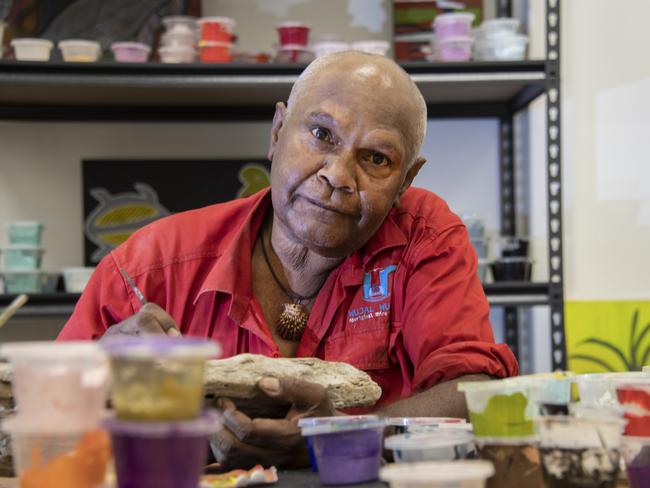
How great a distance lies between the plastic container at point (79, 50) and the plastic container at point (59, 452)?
6.97 ft

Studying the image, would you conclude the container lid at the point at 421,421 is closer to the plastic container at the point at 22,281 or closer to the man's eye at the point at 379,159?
the man's eye at the point at 379,159

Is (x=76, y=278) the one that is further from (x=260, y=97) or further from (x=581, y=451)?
(x=581, y=451)

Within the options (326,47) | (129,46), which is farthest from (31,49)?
(326,47)

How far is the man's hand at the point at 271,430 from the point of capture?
118cm

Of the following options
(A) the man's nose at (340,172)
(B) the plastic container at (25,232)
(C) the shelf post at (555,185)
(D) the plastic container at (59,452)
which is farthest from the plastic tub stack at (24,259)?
(D) the plastic container at (59,452)

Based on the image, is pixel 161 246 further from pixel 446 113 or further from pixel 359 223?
pixel 446 113

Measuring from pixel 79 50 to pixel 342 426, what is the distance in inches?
76.8

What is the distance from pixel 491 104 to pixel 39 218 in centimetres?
150

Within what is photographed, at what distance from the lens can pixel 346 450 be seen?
1.10 meters

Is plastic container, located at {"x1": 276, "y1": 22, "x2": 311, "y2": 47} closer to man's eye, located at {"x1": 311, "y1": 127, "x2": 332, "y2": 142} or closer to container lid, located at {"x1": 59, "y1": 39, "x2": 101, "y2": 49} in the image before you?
container lid, located at {"x1": 59, "y1": 39, "x2": 101, "y2": 49}

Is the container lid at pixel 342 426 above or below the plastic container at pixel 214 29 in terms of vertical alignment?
below

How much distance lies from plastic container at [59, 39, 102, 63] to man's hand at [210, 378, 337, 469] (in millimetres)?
1771

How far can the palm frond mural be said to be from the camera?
3031mm

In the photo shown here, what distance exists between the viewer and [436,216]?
189cm
